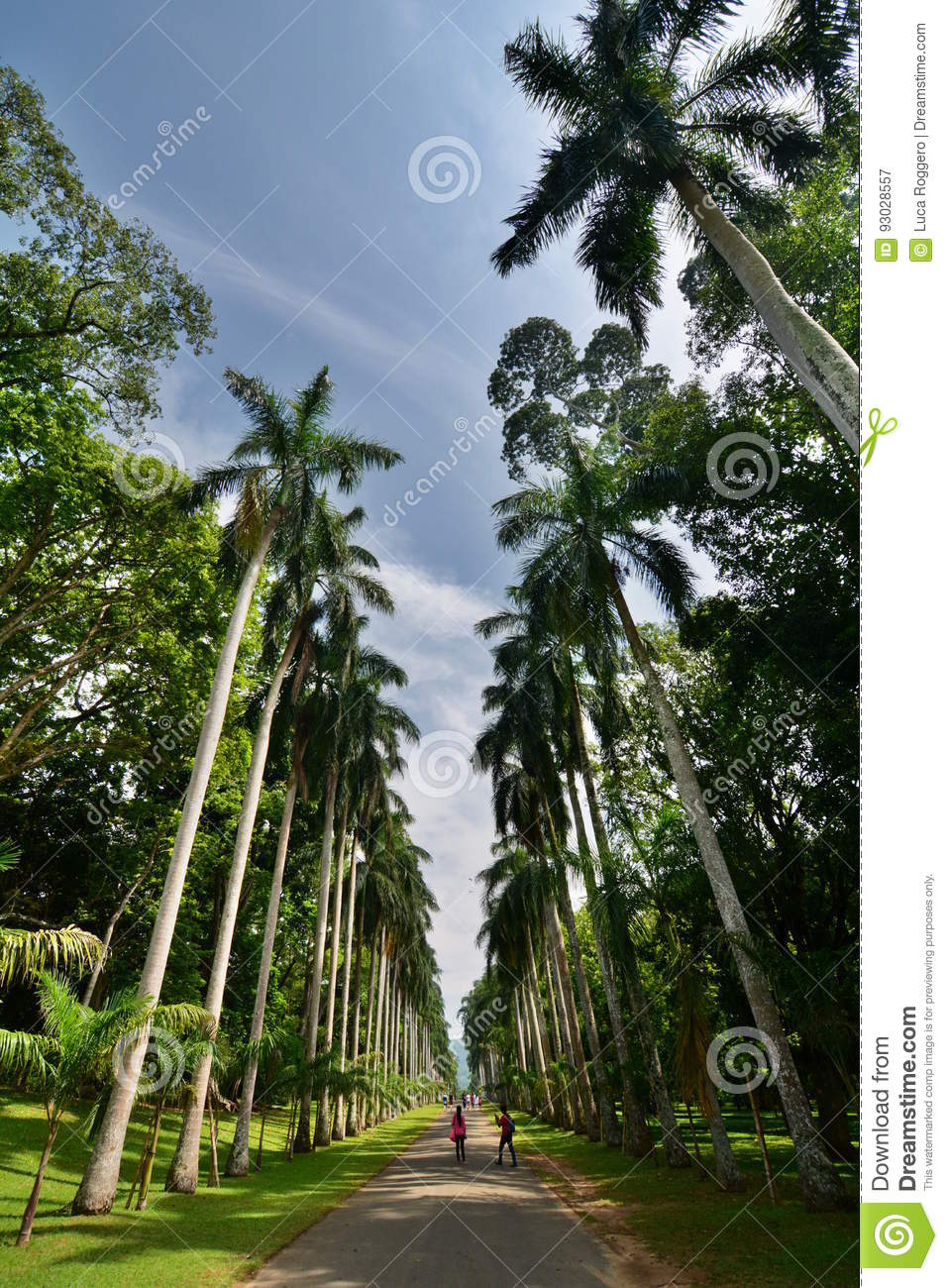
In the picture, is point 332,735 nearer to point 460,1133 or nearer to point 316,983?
point 316,983

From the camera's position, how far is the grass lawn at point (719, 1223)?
7527 mm

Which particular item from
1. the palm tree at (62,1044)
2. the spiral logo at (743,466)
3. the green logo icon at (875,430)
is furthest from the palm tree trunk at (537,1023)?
the green logo icon at (875,430)

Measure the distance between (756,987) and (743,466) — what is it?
419 inches

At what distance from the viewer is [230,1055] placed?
606 inches

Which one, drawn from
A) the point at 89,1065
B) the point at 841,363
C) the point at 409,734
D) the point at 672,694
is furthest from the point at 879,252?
the point at 409,734

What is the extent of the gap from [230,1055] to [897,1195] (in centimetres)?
1655

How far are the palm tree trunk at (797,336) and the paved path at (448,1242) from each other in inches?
406

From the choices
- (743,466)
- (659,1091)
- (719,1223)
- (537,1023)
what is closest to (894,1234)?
(719,1223)

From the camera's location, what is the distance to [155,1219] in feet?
32.7

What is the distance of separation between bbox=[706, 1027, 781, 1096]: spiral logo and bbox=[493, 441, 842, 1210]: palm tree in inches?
26.1

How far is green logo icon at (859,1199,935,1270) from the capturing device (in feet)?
8.73

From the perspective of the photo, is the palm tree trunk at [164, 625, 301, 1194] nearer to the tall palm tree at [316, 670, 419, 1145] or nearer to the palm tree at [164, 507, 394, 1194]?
the palm tree at [164, 507, 394, 1194]

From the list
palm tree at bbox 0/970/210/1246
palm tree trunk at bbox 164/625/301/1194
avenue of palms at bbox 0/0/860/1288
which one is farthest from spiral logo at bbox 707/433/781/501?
palm tree at bbox 0/970/210/1246

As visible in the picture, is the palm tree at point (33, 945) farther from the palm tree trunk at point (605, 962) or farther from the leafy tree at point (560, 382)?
the leafy tree at point (560, 382)
